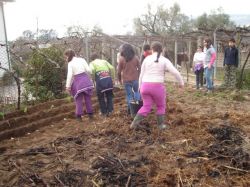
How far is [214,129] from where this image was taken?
6.90 meters

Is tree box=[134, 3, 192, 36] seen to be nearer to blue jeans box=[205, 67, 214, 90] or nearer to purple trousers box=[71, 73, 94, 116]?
blue jeans box=[205, 67, 214, 90]

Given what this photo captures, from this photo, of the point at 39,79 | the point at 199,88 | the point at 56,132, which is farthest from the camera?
the point at 199,88

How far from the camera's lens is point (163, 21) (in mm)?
36719

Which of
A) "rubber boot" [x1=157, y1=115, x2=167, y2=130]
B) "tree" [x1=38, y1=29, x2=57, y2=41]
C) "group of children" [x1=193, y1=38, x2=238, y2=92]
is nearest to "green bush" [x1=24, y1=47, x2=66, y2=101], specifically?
"tree" [x1=38, y1=29, x2=57, y2=41]

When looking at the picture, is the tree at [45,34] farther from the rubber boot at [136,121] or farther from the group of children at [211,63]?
the rubber boot at [136,121]

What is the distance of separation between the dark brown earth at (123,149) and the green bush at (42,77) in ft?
2.35

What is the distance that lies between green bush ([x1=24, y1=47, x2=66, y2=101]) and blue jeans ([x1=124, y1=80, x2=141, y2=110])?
2627 millimetres

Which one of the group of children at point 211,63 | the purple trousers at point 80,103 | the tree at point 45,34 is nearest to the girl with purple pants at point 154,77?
the purple trousers at point 80,103

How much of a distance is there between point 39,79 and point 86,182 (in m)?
5.79

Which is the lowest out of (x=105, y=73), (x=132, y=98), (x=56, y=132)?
(x=56, y=132)

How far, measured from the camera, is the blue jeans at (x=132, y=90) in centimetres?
843

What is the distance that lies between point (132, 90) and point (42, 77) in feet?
9.79

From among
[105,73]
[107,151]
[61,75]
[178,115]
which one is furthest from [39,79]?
[107,151]

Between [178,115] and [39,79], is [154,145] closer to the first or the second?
[178,115]
